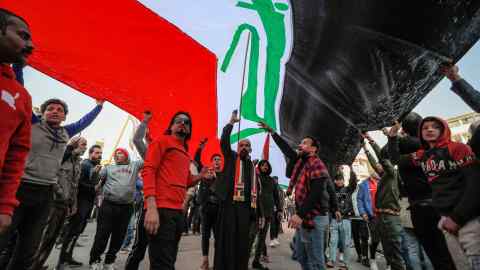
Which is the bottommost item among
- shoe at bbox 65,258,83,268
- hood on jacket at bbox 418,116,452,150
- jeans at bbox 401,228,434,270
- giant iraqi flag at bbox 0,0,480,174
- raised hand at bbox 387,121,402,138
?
shoe at bbox 65,258,83,268

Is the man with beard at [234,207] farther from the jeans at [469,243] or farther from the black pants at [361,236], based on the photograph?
the black pants at [361,236]

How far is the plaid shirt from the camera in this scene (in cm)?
307

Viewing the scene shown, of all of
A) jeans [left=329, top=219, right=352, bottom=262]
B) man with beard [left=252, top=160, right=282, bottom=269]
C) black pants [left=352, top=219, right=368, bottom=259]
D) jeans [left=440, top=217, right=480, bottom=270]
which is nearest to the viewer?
jeans [left=440, top=217, right=480, bottom=270]

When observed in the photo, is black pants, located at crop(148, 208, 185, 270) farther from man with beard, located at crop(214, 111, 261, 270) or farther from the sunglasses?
man with beard, located at crop(214, 111, 261, 270)

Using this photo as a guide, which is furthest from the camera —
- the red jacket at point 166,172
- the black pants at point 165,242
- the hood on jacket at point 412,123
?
the hood on jacket at point 412,123

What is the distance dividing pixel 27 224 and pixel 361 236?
6.40 metres

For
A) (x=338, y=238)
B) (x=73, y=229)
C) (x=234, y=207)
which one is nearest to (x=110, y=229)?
(x=73, y=229)

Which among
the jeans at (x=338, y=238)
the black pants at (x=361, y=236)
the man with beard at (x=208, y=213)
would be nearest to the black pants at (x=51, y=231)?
the man with beard at (x=208, y=213)

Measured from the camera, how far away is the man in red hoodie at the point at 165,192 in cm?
211

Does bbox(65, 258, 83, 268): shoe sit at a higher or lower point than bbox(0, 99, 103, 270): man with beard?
lower

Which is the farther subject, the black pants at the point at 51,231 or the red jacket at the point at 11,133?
the black pants at the point at 51,231

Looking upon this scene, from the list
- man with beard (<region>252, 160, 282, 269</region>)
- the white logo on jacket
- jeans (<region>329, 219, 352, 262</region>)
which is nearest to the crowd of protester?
the white logo on jacket

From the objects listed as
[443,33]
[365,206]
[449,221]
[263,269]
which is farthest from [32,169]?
[365,206]

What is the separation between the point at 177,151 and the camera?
2.51 meters
